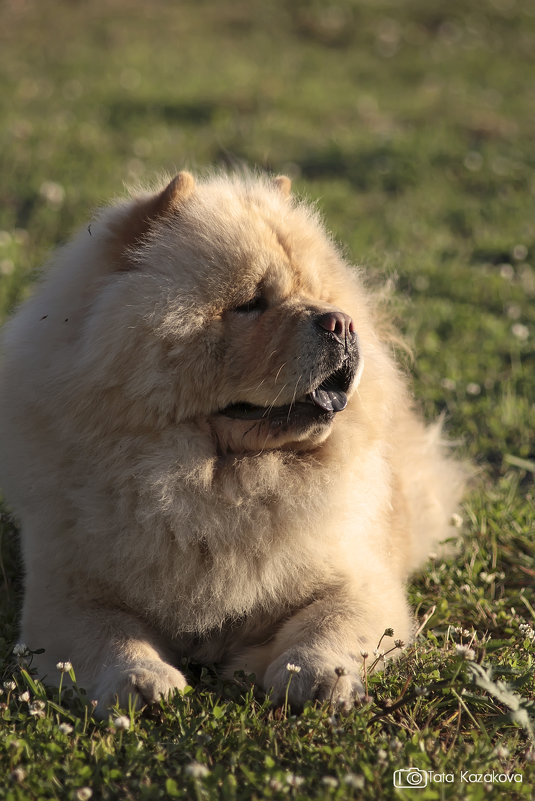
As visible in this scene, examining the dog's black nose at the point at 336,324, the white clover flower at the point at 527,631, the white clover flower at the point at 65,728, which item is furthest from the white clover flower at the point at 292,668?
the dog's black nose at the point at 336,324

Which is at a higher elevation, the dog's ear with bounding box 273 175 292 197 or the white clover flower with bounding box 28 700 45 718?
the dog's ear with bounding box 273 175 292 197

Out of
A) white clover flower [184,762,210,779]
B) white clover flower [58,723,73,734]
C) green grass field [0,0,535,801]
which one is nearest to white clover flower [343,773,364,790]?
green grass field [0,0,535,801]

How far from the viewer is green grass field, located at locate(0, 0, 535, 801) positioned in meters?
2.27

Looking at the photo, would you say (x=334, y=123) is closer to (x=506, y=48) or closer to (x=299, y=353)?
(x=506, y=48)

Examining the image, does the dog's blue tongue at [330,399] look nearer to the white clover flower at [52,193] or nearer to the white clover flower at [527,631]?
the white clover flower at [527,631]

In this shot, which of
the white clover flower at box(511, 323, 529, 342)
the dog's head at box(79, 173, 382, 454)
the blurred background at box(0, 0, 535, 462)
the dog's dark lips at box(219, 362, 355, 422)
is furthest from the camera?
the blurred background at box(0, 0, 535, 462)

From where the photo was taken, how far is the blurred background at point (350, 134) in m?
5.40

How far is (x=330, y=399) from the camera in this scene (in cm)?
279

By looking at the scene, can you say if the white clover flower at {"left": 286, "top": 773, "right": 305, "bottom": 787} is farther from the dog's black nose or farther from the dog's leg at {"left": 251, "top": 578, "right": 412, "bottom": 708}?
the dog's black nose

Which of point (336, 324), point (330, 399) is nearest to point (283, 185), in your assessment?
point (336, 324)

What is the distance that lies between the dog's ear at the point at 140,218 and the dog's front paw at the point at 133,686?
49.7 inches

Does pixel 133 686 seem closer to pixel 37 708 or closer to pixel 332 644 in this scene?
pixel 37 708

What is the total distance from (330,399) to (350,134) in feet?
21.9

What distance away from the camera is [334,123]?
9.45 metres
